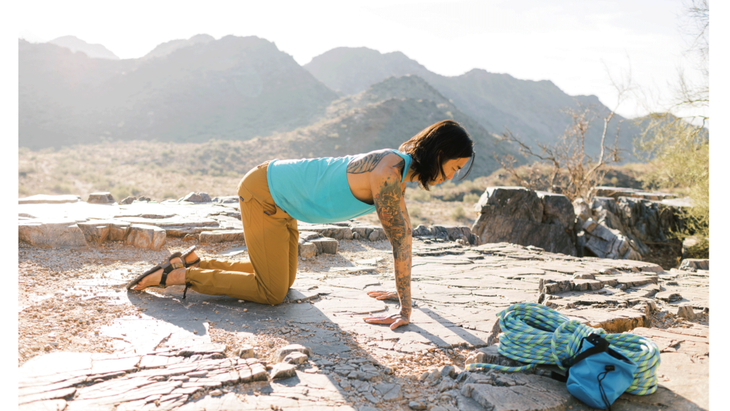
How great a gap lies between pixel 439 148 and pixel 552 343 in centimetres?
108

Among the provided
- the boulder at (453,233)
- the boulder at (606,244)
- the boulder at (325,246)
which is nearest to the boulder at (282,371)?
the boulder at (325,246)

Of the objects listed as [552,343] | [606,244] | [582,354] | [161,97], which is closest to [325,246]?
[552,343]

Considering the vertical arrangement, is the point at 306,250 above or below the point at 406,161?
below

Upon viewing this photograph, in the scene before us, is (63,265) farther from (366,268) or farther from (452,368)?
(452,368)

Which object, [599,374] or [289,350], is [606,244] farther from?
[289,350]

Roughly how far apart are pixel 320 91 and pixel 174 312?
147 ft

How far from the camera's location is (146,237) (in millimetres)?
4570

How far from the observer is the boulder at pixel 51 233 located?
4105mm

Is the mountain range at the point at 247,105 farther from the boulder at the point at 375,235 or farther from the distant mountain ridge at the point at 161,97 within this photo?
the boulder at the point at 375,235

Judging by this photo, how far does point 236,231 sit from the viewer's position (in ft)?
17.1

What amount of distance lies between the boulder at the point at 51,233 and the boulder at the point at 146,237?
43cm

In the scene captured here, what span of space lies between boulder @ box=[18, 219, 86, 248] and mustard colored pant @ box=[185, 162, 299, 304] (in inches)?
86.4

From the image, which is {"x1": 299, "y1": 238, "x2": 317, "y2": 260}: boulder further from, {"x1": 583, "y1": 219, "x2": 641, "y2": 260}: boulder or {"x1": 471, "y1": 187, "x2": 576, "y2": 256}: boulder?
{"x1": 583, "y1": 219, "x2": 641, "y2": 260}: boulder

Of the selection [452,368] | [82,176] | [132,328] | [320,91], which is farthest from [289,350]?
[320,91]
